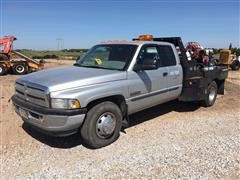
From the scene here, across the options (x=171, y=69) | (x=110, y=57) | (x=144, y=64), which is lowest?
(x=171, y=69)

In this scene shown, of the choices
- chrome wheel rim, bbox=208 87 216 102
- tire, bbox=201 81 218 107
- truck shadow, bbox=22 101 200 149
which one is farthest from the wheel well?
chrome wheel rim, bbox=208 87 216 102

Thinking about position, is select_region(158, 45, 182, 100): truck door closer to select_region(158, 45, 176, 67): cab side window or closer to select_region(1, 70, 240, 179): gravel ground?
select_region(158, 45, 176, 67): cab side window

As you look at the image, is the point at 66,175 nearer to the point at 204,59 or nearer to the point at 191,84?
the point at 191,84

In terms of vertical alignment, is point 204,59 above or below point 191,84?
above

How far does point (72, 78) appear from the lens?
14.9 ft

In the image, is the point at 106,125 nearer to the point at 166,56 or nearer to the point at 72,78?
the point at 72,78

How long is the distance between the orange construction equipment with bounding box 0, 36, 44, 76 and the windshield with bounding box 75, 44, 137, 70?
1339 cm

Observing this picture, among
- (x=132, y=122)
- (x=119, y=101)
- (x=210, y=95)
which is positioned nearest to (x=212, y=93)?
(x=210, y=95)

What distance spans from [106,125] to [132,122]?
5.15 feet

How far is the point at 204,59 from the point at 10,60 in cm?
1397

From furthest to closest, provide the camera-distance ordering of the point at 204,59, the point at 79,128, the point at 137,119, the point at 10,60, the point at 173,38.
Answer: the point at 10,60 → the point at 204,59 → the point at 173,38 → the point at 137,119 → the point at 79,128

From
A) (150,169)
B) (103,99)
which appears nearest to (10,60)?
(103,99)

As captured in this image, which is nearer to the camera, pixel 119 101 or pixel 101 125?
pixel 101 125

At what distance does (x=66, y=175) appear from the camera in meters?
3.88
